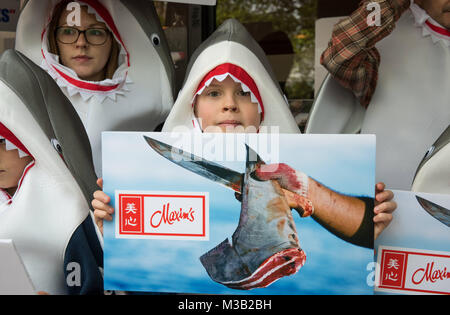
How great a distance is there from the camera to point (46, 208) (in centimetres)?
113

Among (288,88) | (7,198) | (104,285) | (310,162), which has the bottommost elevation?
(104,285)

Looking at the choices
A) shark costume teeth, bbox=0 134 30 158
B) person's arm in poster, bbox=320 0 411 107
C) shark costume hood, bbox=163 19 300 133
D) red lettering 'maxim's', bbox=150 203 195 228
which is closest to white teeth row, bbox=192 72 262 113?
shark costume hood, bbox=163 19 300 133

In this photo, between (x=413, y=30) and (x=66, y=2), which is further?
(x=66, y=2)

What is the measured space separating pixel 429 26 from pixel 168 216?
66 centimetres

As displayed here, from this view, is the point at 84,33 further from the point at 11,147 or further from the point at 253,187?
the point at 253,187

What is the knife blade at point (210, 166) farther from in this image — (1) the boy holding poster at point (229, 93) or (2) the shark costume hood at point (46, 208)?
(2) the shark costume hood at point (46, 208)

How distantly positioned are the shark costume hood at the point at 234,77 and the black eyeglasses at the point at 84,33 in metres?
0.25

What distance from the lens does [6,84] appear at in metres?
1.11

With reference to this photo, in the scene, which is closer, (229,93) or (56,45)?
(229,93)

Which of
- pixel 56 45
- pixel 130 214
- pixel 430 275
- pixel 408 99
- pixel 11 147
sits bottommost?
pixel 430 275

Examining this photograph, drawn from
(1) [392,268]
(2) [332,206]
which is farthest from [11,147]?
(1) [392,268]

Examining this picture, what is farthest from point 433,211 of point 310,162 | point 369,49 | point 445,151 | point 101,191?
point 101,191

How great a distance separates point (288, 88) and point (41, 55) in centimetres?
59

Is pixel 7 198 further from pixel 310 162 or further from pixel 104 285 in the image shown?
pixel 310 162
